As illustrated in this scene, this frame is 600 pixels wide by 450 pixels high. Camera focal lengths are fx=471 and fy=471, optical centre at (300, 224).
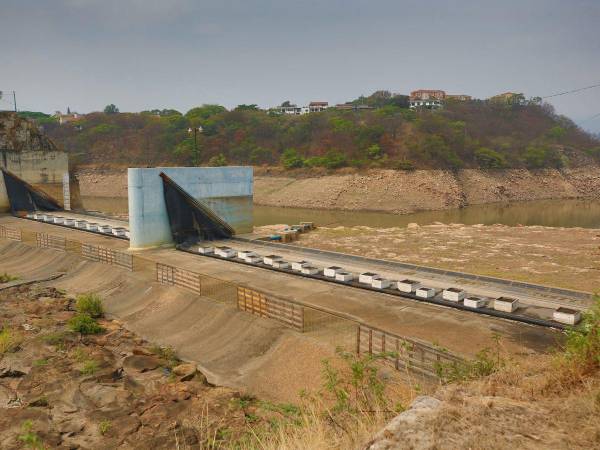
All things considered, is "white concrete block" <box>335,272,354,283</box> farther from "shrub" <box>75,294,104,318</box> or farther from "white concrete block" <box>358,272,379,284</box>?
"shrub" <box>75,294,104,318</box>

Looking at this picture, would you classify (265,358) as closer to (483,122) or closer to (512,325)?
(512,325)

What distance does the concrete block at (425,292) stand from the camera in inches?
869

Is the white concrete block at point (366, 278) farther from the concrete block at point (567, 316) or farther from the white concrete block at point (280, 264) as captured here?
the concrete block at point (567, 316)

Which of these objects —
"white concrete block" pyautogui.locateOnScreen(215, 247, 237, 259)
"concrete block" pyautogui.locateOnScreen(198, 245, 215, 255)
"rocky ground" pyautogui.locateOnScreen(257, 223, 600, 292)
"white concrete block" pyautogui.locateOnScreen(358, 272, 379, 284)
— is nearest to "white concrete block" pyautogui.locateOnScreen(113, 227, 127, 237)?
"concrete block" pyautogui.locateOnScreen(198, 245, 215, 255)

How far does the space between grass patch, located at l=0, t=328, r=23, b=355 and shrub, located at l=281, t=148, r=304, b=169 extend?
262 ft

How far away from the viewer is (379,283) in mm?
23672

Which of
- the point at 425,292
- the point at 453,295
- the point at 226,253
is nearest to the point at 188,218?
the point at 226,253

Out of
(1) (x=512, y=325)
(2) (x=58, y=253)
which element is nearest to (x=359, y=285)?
(1) (x=512, y=325)

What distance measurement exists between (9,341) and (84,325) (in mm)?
3267

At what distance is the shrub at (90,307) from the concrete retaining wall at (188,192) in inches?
350

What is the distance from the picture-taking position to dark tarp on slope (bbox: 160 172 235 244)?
Result: 3528cm

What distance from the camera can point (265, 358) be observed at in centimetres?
1783

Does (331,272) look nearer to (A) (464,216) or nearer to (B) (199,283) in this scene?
(B) (199,283)

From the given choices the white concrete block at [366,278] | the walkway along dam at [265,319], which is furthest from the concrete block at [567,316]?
the white concrete block at [366,278]
